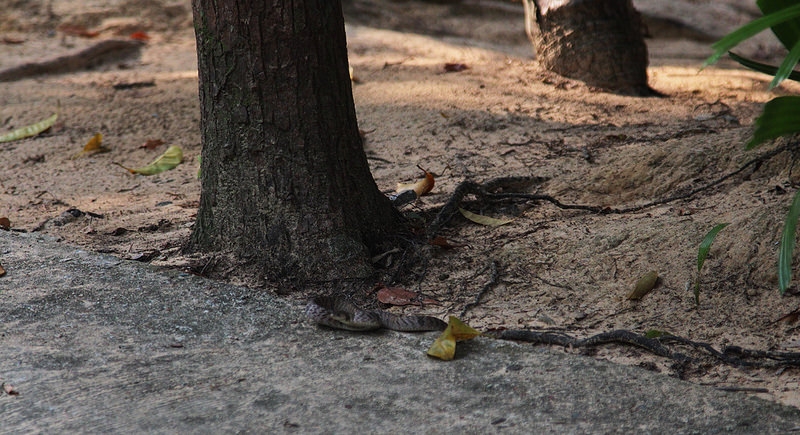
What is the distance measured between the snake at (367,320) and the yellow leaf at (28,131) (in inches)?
123

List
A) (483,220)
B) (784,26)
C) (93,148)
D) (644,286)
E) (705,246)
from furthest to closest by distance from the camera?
(93,148), (483,220), (644,286), (705,246), (784,26)

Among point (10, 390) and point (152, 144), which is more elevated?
point (152, 144)

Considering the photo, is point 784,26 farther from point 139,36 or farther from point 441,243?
point 139,36

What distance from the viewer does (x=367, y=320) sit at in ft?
9.11

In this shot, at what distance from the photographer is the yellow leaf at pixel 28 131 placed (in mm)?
5109

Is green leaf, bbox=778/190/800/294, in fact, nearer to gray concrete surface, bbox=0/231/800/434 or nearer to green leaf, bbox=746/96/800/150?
green leaf, bbox=746/96/800/150

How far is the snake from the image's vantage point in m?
2.77

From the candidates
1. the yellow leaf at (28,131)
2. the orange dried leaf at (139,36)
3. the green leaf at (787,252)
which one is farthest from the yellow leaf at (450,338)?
the orange dried leaf at (139,36)

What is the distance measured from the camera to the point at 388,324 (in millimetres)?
2797

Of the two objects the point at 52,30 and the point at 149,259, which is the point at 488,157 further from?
the point at 52,30

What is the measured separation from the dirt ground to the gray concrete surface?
239 millimetres

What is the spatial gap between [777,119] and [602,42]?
3.19 m

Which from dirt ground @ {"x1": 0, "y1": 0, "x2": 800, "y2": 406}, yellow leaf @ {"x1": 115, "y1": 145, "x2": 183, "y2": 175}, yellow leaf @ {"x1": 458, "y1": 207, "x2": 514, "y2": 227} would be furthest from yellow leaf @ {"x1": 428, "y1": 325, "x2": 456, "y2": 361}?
yellow leaf @ {"x1": 115, "y1": 145, "x2": 183, "y2": 175}

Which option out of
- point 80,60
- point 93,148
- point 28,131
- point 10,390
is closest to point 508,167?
point 93,148
